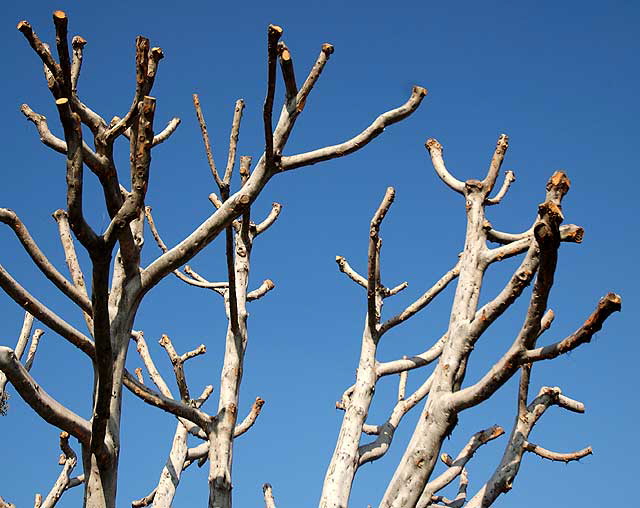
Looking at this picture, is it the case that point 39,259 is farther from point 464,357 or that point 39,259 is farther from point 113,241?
point 464,357

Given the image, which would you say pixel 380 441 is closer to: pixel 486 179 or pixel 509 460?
pixel 509 460

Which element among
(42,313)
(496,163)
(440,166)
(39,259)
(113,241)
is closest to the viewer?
(113,241)

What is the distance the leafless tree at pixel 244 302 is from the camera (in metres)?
2.86

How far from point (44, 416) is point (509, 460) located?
10.1 ft

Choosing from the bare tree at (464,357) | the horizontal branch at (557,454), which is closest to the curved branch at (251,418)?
the bare tree at (464,357)

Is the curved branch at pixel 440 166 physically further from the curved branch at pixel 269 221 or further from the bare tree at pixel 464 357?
the curved branch at pixel 269 221

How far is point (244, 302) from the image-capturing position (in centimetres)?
580

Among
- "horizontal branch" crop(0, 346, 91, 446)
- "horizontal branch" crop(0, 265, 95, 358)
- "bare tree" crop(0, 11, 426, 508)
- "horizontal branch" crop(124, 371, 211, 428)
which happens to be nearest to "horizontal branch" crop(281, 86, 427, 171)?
"bare tree" crop(0, 11, 426, 508)

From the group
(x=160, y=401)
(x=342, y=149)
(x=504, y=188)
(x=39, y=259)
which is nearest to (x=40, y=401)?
(x=39, y=259)

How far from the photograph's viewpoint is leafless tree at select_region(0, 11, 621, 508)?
286cm

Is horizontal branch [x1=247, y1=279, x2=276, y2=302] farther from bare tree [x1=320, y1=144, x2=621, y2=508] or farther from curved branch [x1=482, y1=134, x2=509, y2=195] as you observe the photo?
curved branch [x1=482, y1=134, x2=509, y2=195]

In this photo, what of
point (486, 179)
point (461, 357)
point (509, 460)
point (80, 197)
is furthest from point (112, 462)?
point (486, 179)

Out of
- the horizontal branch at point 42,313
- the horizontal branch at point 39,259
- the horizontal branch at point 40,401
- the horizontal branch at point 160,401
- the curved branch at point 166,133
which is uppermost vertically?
the curved branch at point 166,133

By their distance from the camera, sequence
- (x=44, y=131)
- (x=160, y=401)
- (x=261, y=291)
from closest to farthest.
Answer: (x=44, y=131) → (x=160, y=401) → (x=261, y=291)
